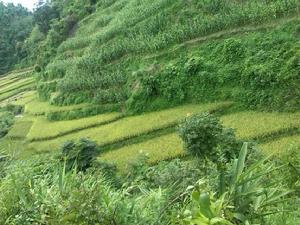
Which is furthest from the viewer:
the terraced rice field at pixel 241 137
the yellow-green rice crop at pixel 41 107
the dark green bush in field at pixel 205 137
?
the yellow-green rice crop at pixel 41 107

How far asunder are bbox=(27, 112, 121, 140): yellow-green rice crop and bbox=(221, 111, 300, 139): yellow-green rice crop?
23.2 feet

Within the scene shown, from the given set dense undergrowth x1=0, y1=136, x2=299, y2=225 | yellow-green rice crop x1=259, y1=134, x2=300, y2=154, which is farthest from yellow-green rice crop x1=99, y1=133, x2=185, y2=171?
dense undergrowth x1=0, y1=136, x2=299, y2=225

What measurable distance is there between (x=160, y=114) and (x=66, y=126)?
567 centimetres

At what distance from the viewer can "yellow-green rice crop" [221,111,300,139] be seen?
16.4 m

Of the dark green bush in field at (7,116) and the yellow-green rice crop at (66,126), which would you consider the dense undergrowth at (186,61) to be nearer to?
the yellow-green rice crop at (66,126)

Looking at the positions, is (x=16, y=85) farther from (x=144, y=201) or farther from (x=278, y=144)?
(x=144, y=201)

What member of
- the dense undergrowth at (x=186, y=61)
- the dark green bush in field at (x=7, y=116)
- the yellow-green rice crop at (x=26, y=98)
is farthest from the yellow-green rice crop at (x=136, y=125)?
the yellow-green rice crop at (x=26, y=98)

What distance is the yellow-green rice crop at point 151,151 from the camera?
57.1ft

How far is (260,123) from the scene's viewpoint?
1736 cm

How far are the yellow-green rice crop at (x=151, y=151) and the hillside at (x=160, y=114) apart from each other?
63 mm

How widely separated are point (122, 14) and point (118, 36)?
302 centimetres

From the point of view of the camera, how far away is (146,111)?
22969 mm

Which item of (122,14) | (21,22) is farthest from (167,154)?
(21,22)

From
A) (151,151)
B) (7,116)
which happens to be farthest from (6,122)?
(151,151)
